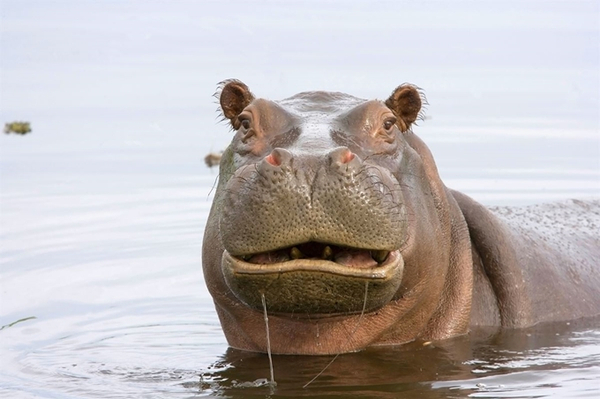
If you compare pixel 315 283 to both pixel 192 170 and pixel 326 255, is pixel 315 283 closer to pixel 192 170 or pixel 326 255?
pixel 326 255

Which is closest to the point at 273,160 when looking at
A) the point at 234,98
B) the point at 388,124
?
the point at 388,124

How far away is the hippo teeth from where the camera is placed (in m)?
7.41

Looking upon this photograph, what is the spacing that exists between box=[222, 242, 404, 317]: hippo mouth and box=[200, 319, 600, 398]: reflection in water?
0.49 m

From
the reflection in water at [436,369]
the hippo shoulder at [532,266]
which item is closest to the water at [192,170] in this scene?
the reflection in water at [436,369]

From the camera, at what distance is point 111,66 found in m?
29.8

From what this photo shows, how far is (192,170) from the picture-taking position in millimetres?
16875

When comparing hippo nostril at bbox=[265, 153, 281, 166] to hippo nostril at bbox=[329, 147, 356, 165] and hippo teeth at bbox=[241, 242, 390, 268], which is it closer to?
hippo nostril at bbox=[329, 147, 356, 165]

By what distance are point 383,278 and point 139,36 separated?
102ft

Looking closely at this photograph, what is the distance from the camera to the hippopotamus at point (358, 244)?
722 cm

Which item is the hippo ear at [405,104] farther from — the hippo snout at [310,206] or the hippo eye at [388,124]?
the hippo snout at [310,206]

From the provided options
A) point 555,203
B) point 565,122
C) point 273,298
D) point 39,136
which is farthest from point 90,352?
point 565,122

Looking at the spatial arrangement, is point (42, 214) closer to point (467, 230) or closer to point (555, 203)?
point (555, 203)

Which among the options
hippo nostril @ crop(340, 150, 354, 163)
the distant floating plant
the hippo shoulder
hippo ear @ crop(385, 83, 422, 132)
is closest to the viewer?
hippo nostril @ crop(340, 150, 354, 163)

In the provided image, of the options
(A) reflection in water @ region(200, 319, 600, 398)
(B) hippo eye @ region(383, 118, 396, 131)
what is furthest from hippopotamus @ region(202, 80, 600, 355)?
(A) reflection in water @ region(200, 319, 600, 398)
